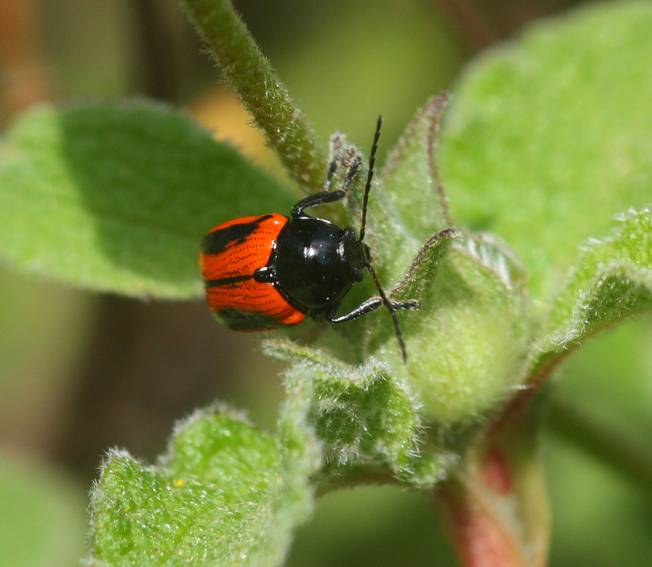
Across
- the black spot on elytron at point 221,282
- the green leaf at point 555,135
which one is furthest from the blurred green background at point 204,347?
the green leaf at point 555,135

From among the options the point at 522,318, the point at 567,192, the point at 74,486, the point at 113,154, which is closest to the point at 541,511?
the point at 522,318

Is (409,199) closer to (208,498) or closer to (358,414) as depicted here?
(358,414)

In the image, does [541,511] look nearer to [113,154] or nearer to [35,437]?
[113,154]

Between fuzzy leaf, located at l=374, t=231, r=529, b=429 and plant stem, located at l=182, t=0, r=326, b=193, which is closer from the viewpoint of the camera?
plant stem, located at l=182, t=0, r=326, b=193

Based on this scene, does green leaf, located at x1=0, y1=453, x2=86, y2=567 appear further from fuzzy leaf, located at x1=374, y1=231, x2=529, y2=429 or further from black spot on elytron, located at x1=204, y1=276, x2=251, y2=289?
fuzzy leaf, located at x1=374, y1=231, x2=529, y2=429

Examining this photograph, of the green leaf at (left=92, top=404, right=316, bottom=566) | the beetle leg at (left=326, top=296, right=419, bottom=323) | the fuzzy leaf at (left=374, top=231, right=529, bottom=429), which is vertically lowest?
the green leaf at (left=92, top=404, right=316, bottom=566)

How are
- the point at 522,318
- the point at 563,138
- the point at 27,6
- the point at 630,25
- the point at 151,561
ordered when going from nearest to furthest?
the point at 151,561, the point at 522,318, the point at 563,138, the point at 630,25, the point at 27,6

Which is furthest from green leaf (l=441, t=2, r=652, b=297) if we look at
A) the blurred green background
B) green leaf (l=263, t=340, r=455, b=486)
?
green leaf (l=263, t=340, r=455, b=486)
